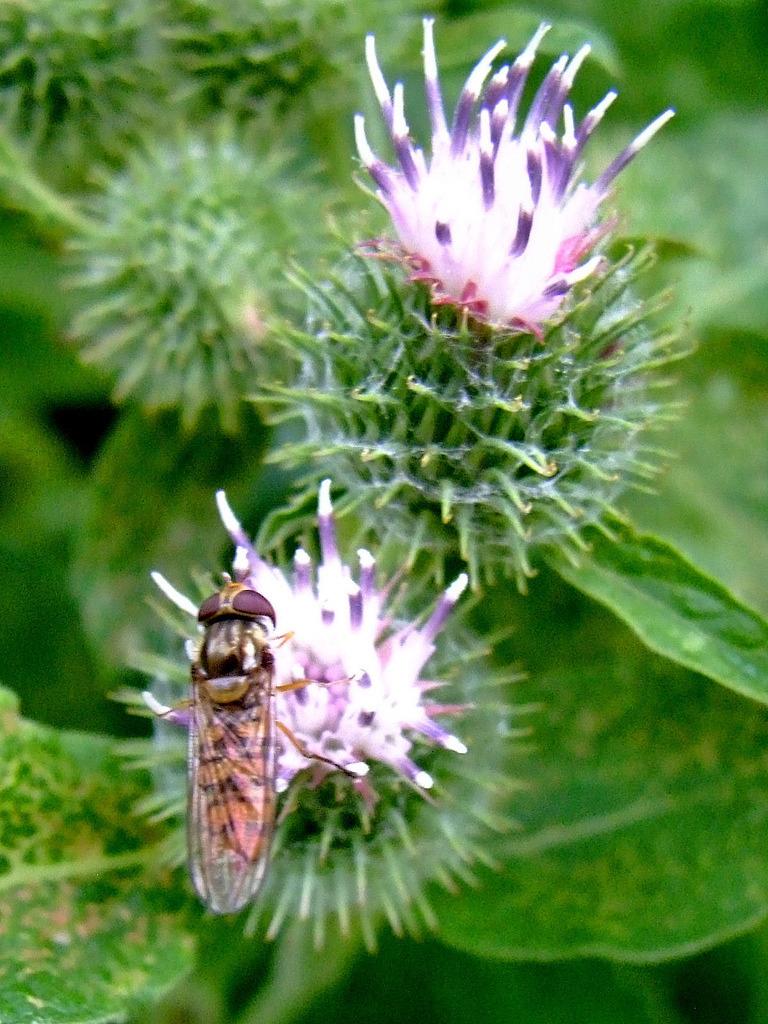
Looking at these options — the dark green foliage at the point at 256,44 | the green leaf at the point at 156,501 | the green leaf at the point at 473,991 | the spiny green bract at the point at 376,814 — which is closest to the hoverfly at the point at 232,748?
the spiny green bract at the point at 376,814

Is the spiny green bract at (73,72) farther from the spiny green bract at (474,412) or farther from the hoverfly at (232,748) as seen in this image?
the hoverfly at (232,748)

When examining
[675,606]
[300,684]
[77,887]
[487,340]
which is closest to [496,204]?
[487,340]

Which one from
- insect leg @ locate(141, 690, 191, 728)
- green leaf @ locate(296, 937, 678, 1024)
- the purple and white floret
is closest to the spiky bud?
the purple and white floret

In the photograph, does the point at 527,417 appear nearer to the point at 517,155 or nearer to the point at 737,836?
the point at 517,155

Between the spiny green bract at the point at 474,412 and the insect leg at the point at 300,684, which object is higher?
the spiny green bract at the point at 474,412

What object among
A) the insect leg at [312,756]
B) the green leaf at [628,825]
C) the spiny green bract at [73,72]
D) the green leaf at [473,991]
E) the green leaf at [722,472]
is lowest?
the green leaf at [473,991]

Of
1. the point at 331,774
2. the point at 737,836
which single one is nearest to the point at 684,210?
the point at 737,836
